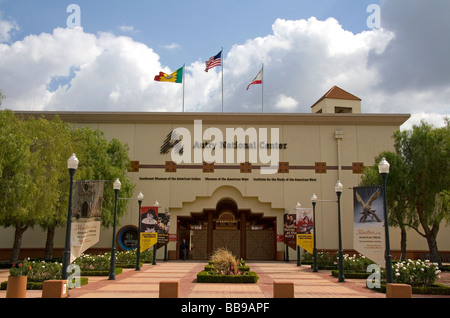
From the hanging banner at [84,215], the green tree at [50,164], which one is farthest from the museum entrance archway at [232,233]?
the hanging banner at [84,215]

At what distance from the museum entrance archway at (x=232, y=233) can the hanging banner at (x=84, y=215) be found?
23.2m

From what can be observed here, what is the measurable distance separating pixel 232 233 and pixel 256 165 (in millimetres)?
7514

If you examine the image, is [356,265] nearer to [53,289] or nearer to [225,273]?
[225,273]

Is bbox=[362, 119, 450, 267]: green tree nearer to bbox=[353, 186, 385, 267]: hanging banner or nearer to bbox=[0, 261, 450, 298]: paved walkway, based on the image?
bbox=[0, 261, 450, 298]: paved walkway

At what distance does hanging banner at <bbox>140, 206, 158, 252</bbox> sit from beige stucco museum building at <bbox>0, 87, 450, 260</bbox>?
29.9ft

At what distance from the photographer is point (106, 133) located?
39.1 meters

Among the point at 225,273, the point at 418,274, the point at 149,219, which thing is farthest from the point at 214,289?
the point at 149,219

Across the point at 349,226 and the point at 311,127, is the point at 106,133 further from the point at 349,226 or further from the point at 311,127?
the point at 349,226

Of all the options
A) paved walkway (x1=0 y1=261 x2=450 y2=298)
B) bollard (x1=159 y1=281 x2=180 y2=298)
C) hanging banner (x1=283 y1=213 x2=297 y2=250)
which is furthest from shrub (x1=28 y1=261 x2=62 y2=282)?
hanging banner (x1=283 y1=213 x2=297 y2=250)

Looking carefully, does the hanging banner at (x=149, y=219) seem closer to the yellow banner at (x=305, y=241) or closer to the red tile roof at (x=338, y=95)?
the yellow banner at (x=305, y=241)

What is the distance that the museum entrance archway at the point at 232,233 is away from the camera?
40656 millimetres

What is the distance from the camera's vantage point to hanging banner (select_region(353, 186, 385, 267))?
56.0 feet

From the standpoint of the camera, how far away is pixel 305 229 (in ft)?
96.7

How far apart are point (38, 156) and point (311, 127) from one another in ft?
76.8
